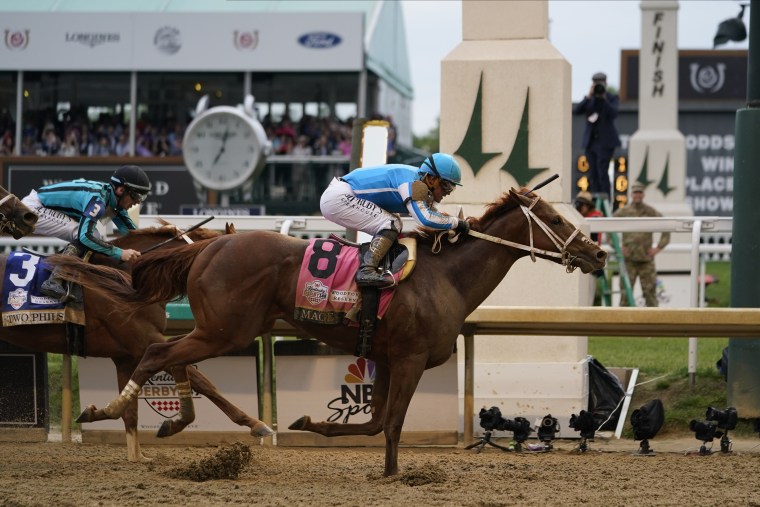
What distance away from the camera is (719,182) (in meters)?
37.7

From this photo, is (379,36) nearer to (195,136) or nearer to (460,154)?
(195,136)

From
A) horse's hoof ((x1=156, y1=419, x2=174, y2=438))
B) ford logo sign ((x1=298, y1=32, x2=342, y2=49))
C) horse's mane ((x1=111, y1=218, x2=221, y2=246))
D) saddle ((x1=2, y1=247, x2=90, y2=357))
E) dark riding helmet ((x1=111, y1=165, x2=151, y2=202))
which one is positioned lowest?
horse's hoof ((x1=156, y1=419, x2=174, y2=438))

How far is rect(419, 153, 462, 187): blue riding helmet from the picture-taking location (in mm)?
8172

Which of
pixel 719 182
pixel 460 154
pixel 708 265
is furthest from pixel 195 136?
pixel 719 182

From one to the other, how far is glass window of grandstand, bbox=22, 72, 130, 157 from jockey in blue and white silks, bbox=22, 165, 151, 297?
19514mm

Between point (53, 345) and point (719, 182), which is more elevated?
point (719, 182)

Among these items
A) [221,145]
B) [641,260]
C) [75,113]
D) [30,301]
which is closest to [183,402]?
[30,301]

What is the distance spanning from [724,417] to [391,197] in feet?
9.91

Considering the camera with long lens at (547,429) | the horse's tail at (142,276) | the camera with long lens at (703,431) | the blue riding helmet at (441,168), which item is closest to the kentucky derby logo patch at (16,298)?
the horse's tail at (142,276)

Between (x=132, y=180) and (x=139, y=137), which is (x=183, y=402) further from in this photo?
(x=139, y=137)

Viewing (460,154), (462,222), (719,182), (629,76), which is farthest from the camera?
(629,76)

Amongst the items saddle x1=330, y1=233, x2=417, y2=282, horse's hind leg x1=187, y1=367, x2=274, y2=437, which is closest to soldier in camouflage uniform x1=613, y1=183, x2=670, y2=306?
saddle x1=330, y1=233, x2=417, y2=282

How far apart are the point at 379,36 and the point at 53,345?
69.1 feet

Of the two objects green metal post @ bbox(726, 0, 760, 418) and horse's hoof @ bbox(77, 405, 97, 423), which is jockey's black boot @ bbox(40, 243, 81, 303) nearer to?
horse's hoof @ bbox(77, 405, 97, 423)
